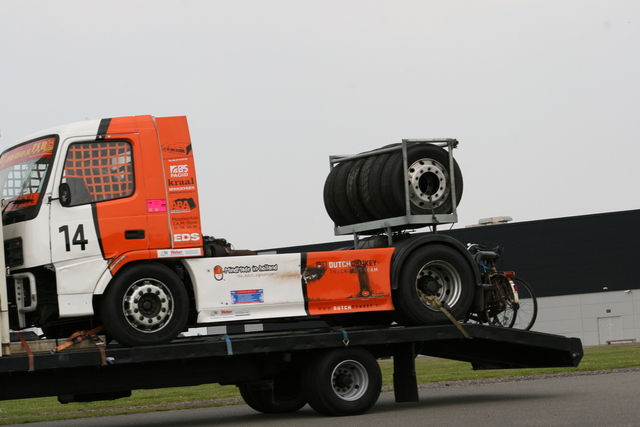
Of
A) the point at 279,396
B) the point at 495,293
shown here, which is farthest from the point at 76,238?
the point at 495,293

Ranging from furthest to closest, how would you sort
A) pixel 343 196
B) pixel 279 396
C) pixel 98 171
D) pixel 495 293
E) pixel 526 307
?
1. pixel 526 307
2. pixel 343 196
3. pixel 279 396
4. pixel 495 293
5. pixel 98 171

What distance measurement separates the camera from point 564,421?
9.49 meters

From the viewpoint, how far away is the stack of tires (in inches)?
482

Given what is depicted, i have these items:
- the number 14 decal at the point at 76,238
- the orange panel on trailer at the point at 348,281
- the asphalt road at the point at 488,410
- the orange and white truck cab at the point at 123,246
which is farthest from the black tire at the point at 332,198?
the number 14 decal at the point at 76,238

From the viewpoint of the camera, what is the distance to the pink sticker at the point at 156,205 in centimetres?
1066

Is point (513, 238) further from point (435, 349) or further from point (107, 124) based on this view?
point (107, 124)

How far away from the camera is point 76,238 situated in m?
10.3

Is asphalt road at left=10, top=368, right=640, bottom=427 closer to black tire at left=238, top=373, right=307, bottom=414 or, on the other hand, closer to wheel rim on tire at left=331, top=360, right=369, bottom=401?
black tire at left=238, top=373, right=307, bottom=414

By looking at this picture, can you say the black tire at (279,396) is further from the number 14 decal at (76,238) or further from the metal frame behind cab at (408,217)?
the number 14 decal at (76,238)

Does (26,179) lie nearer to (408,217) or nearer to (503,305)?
(408,217)

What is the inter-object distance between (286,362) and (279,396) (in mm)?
1505

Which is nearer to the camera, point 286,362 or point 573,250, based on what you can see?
point 286,362

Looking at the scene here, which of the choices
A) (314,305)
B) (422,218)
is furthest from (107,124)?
(422,218)

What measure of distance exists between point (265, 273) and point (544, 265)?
35.6 meters
